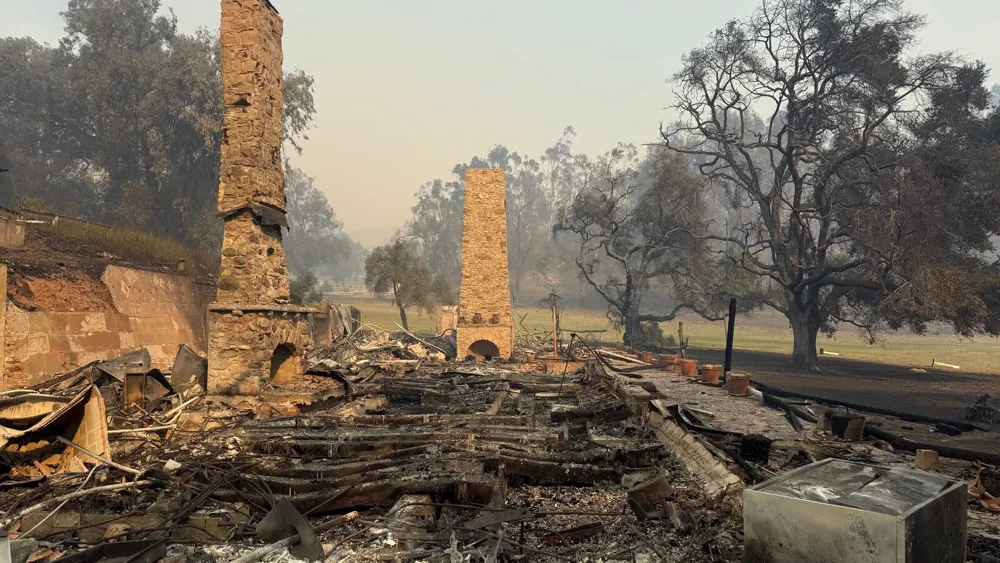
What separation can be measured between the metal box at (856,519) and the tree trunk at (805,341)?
22008mm

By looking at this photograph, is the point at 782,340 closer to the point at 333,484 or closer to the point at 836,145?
the point at 836,145

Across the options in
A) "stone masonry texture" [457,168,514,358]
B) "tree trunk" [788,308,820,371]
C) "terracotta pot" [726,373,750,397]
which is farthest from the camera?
"tree trunk" [788,308,820,371]

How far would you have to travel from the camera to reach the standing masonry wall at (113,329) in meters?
11.6

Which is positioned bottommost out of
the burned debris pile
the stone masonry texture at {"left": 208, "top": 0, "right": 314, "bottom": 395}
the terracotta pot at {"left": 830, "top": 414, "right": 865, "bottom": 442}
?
the burned debris pile

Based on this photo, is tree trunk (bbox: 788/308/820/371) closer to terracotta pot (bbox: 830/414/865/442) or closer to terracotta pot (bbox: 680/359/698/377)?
terracotta pot (bbox: 680/359/698/377)

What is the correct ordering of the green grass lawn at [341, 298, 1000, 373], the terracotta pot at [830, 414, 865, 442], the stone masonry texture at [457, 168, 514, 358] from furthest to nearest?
the green grass lawn at [341, 298, 1000, 373]
the stone masonry texture at [457, 168, 514, 358]
the terracotta pot at [830, 414, 865, 442]

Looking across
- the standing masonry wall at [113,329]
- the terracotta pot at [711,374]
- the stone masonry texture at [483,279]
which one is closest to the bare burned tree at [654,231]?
the stone masonry texture at [483,279]

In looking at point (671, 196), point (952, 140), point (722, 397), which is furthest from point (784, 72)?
point (722, 397)

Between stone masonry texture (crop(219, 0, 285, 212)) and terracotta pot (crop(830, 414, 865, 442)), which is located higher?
stone masonry texture (crop(219, 0, 285, 212))

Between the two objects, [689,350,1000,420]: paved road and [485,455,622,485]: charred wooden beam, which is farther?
[689,350,1000,420]: paved road

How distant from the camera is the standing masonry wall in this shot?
37.9 feet

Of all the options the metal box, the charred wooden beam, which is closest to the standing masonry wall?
the charred wooden beam

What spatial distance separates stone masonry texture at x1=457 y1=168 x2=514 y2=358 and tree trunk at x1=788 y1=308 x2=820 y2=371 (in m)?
12.1

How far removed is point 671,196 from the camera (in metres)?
35.0
